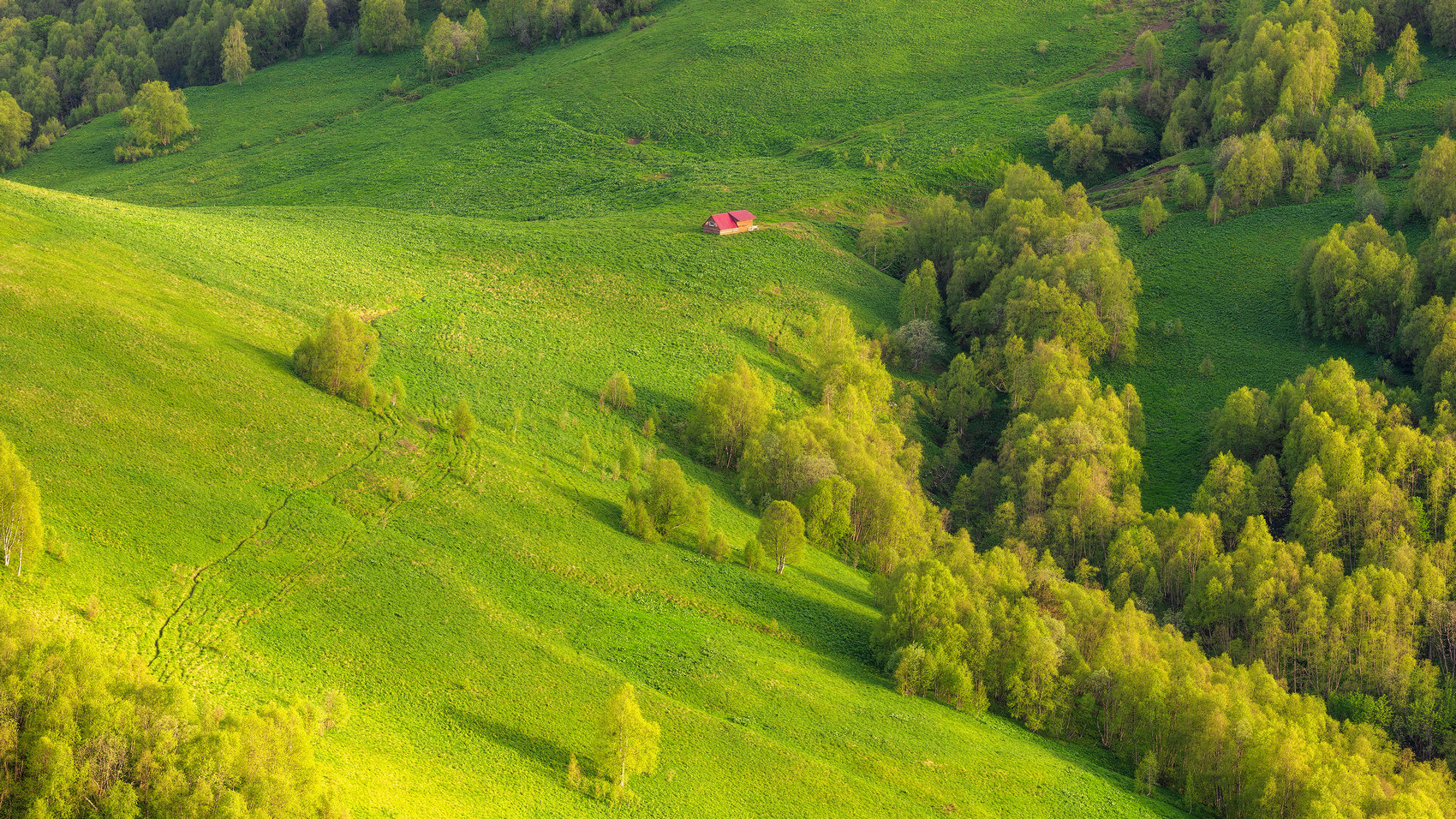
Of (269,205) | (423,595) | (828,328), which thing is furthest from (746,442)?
(269,205)

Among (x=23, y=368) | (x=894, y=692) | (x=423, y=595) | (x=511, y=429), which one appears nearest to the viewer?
(x=423, y=595)

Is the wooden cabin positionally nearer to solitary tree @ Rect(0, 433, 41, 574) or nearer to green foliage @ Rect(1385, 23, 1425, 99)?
green foliage @ Rect(1385, 23, 1425, 99)

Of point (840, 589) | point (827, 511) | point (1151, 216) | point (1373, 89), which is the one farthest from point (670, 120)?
point (840, 589)

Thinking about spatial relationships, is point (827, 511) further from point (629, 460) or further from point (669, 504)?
point (629, 460)

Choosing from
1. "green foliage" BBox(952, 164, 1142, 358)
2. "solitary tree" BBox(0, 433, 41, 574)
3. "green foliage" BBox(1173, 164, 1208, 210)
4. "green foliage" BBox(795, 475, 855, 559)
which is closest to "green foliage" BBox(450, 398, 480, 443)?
"green foliage" BBox(795, 475, 855, 559)

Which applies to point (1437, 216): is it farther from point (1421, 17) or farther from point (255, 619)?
point (255, 619)

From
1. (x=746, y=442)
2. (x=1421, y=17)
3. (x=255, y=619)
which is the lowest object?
(x=746, y=442)

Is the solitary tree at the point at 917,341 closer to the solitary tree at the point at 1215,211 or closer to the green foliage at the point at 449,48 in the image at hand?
the solitary tree at the point at 1215,211

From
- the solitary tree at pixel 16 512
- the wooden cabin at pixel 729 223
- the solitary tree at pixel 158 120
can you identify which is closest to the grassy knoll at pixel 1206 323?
the wooden cabin at pixel 729 223
